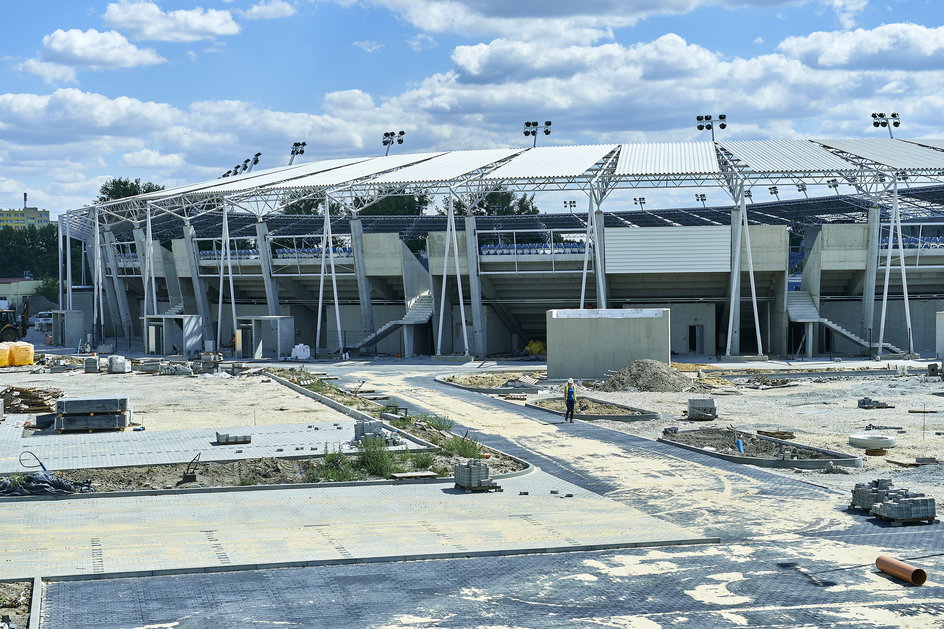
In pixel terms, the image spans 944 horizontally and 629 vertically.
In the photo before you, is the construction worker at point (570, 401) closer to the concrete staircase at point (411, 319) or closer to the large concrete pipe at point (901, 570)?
the large concrete pipe at point (901, 570)

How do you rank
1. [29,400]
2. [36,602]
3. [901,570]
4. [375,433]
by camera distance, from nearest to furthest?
[36,602]
[901,570]
[375,433]
[29,400]

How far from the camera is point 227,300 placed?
86188mm

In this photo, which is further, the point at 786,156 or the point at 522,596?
the point at 786,156

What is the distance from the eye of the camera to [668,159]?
69938 mm

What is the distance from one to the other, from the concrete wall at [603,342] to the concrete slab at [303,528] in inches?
1171

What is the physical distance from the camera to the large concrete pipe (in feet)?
54.1

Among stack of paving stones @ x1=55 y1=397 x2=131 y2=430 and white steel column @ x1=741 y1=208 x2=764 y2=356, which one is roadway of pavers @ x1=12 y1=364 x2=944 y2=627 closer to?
stack of paving stones @ x1=55 y1=397 x2=131 y2=430

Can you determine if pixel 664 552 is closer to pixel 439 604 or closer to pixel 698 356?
pixel 439 604

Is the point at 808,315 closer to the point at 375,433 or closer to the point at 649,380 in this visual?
the point at 649,380

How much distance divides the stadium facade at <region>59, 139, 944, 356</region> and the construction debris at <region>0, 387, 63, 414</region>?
1053 inches

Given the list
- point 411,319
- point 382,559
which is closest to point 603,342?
point 411,319

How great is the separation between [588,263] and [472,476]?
4613 cm

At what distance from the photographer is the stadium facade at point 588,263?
66688 mm

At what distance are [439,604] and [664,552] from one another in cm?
479
